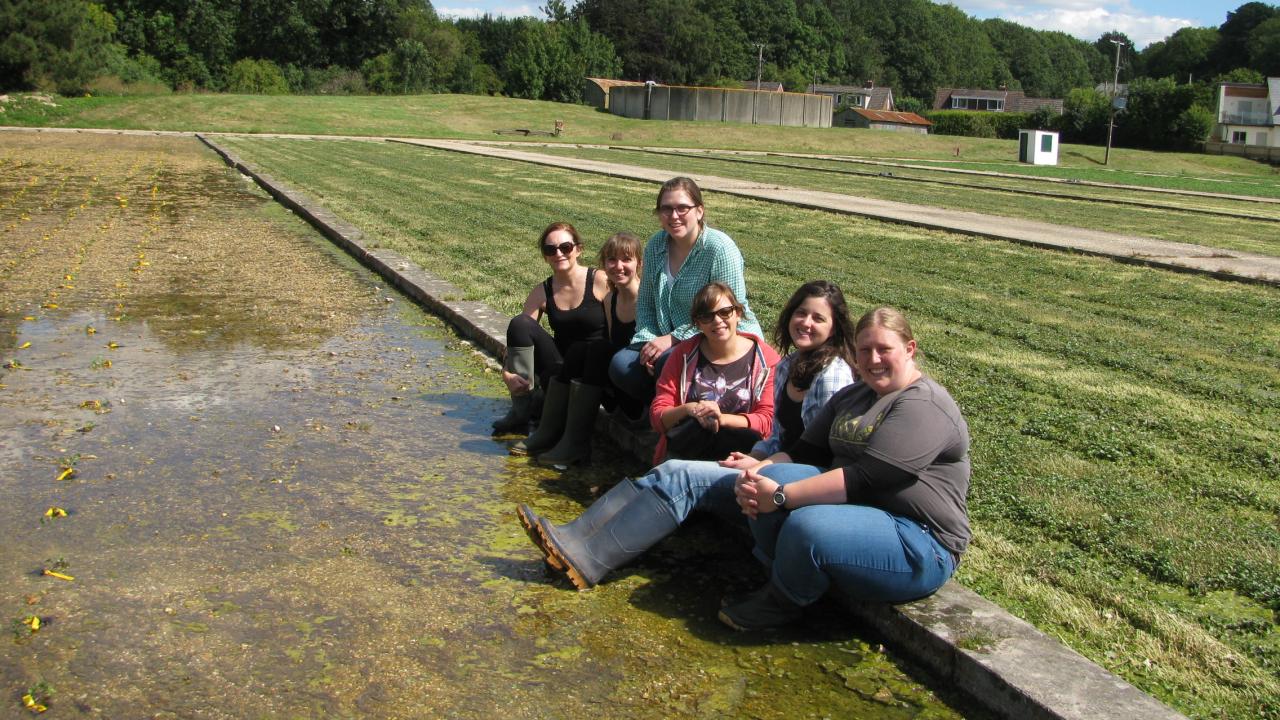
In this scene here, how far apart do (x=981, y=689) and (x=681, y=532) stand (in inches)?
66.3

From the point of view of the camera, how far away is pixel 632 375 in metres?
5.46

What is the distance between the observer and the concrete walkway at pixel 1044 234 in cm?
1211

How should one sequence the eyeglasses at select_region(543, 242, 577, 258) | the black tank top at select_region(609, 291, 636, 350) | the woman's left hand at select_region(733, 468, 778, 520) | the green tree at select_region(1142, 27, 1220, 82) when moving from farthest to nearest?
1. the green tree at select_region(1142, 27, 1220, 82)
2. the eyeglasses at select_region(543, 242, 577, 258)
3. the black tank top at select_region(609, 291, 636, 350)
4. the woman's left hand at select_region(733, 468, 778, 520)

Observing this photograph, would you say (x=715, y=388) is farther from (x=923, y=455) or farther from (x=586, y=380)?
(x=923, y=455)

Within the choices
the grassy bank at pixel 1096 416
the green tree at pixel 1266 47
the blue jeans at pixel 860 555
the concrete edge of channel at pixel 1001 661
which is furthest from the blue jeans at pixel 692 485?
the green tree at pixel 1266 47

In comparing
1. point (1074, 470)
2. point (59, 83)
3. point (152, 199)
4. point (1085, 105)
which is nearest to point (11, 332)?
point (1074, 470)

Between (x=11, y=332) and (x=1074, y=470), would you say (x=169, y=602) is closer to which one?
(x=1074, y=470)

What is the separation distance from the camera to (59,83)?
54.5m

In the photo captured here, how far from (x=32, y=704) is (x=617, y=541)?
1.80 meters

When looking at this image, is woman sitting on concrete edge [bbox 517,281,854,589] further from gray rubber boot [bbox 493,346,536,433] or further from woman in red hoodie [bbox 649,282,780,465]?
gray rubber boot [bbox 493,346,536,433]

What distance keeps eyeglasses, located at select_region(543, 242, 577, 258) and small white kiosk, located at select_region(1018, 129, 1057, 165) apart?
47.3 m

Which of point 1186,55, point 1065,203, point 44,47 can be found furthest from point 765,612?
point 1186,55

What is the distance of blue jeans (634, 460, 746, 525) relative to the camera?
4.02 m

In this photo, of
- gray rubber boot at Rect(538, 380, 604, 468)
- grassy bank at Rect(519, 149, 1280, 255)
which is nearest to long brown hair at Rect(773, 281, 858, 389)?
gray rubber boot at Rect(538, 380, 604, 468)
